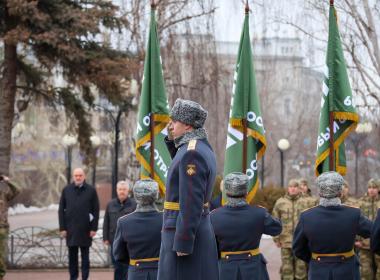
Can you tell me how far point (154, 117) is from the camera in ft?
39.6

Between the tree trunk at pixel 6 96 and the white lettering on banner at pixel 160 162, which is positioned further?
the tree trunk at pixel 6 96

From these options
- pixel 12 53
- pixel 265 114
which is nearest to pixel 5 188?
pixel 12 53

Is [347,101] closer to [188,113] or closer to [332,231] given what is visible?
[332,231]

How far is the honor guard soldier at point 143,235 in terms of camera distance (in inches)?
329

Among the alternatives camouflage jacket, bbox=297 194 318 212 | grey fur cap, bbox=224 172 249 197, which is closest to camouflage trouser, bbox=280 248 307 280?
camouflage jacket, bbox=297 194 318 212

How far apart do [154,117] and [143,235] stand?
156 inches

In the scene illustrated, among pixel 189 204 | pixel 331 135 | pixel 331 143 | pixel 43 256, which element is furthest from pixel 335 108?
pixel 43 256

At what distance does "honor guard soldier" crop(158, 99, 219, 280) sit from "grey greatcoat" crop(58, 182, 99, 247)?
296 inches

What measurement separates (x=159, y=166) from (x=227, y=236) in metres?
3.35

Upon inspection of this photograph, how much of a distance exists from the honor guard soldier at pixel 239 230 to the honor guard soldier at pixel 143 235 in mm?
719

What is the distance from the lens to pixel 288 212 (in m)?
13.4

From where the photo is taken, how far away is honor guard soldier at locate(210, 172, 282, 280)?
8.69 metres

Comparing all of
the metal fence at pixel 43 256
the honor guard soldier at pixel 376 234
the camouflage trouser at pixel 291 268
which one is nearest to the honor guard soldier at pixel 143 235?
the honor guard soldier at pixel 376 234

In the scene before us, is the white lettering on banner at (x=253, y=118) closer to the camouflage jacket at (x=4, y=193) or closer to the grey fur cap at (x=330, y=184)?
the grey fur cap at (x=330, y=184)
